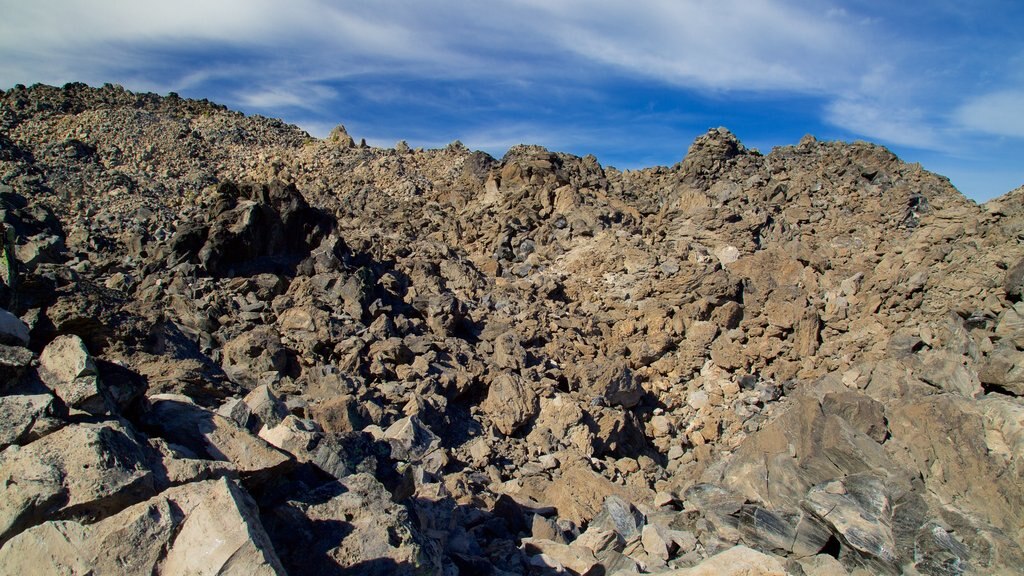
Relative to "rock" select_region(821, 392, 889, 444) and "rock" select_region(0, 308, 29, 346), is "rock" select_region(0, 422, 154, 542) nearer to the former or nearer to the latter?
"rock" select_region(0, 308, 29, 346)

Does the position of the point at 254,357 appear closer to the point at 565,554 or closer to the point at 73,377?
the point at 73,377

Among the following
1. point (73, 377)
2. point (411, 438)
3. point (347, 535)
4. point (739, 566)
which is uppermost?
point (73, 377)

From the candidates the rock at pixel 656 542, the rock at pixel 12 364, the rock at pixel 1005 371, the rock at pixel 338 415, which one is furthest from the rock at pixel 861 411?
the rock at pixel 12 364

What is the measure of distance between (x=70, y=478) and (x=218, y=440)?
1.25m

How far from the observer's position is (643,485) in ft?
31.9

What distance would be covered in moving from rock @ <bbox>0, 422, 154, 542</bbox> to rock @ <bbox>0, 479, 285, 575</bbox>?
0.10 metres

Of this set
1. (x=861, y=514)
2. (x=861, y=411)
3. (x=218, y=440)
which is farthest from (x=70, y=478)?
(x=861, y=411)

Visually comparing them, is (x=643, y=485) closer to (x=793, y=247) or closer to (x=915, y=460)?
(x=915, y=460)

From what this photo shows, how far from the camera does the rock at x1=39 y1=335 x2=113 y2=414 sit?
13.7ft

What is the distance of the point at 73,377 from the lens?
14.0ft

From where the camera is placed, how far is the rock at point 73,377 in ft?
13.7

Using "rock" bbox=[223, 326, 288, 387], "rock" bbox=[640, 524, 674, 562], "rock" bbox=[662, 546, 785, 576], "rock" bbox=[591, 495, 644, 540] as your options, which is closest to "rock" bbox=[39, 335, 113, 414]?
"rock" bbox=[662, 546, 785, 576]

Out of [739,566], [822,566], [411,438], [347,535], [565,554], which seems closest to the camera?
[347,535]

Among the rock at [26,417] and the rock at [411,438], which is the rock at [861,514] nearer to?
the rock at [411,438]
